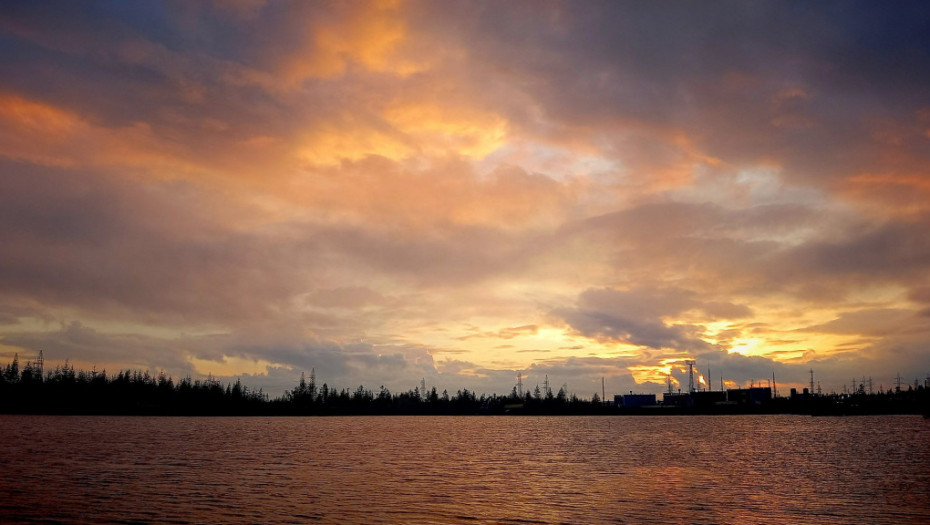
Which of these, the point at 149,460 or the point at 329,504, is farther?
the point at 149,460

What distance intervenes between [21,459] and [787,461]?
125m

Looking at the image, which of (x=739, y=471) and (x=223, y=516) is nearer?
(x=223, y=516)

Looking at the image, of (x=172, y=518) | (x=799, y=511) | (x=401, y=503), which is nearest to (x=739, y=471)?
(x=799, y=511)

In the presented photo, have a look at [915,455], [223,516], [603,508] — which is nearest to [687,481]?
[603,508]

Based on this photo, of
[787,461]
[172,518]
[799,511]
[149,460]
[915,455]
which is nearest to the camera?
[172,518]

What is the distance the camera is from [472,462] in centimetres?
Result: 11100

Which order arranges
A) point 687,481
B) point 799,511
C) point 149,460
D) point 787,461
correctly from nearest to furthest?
point 799,511 → point 687,481 → point 149,460 → point 787,461

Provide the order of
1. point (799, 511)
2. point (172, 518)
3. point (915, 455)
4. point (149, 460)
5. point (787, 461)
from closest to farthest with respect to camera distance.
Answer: point (172, 518), point (799, 511), point (149, 460), point (787, 461), point (915, 455)

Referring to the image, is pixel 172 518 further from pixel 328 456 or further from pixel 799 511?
pixel 328 456

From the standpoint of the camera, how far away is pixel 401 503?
203ft

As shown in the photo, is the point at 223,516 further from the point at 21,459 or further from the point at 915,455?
the point at 915,455

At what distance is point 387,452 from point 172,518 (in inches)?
3248

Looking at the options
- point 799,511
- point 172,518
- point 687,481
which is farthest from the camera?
point 687,481

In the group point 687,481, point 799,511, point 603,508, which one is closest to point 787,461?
point 687,481
